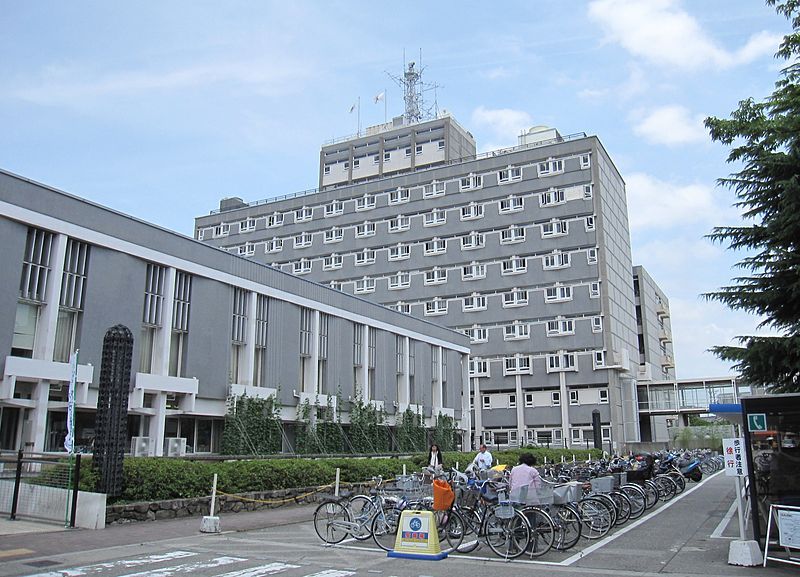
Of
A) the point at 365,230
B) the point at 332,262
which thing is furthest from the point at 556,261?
the point at 332,262

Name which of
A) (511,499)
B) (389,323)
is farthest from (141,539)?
(389,323)

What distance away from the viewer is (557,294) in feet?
192

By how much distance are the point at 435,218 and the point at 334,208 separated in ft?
36.2

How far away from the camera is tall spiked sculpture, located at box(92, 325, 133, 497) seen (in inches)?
592

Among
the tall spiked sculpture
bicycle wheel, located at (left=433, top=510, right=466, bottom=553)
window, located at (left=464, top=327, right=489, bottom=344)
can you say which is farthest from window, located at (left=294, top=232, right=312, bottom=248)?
bicycle wheel, located at (left=433, top=510, right=466, bottom=553)

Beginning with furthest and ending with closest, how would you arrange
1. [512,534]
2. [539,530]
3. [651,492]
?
[651,492]
[539,530]
[512,534]

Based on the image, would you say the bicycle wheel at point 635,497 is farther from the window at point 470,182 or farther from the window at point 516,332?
the window at point 470,182

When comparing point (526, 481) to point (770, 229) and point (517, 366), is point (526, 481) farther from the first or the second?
point (517, 366)

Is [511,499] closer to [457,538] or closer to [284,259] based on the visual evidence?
[457,538]

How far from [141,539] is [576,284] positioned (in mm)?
49260

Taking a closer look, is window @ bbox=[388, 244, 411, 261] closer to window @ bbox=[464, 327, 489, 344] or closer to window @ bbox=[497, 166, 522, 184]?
window @ bbox=[464, 327, 489, 344]

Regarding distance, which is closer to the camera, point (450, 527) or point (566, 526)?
point (566, 526)

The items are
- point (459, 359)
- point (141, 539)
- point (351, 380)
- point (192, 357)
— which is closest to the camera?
point (141, 539)

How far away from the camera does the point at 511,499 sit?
→ 12.1m
